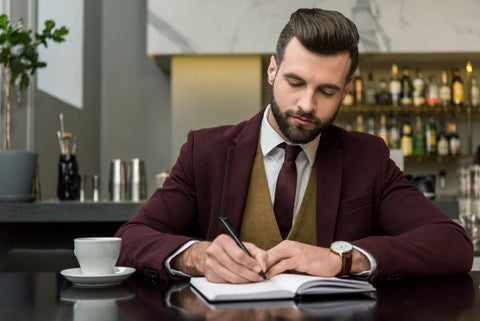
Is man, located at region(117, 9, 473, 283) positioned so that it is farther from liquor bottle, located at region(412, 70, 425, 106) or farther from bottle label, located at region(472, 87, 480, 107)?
bottle label, located at region(472, 87, 480, 107)

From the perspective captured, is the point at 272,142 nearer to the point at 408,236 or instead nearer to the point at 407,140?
the point at 408,236

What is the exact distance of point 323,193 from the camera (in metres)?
1.50

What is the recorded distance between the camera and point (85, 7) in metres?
4.39

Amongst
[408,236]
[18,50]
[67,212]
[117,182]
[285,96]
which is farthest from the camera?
[117,182]

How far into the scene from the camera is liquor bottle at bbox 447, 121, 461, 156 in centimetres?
452

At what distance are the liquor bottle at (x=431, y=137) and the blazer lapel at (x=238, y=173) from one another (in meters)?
3.23

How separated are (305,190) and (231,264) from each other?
0.55 meters

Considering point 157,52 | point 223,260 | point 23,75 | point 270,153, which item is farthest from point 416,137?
point 223,260

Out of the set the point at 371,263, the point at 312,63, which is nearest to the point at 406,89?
the point at 312,63

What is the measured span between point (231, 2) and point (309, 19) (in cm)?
281

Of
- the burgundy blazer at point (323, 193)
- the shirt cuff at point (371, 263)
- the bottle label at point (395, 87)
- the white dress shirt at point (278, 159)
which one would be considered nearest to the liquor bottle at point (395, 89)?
the bottle label at point (395, 87)

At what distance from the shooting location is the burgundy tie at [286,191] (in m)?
1.50

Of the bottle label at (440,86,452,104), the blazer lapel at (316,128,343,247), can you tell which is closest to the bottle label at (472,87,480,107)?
the bottle label at (440,86,452,104)

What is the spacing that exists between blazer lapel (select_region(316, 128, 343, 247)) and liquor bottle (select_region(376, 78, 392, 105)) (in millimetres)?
3096
